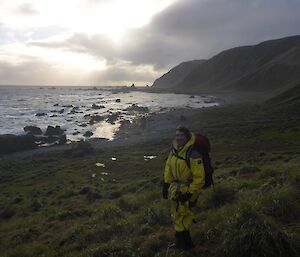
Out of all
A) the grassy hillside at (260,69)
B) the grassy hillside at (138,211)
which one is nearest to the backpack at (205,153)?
the grassy hillside at (138,211)

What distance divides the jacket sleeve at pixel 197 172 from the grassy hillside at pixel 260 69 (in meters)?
122

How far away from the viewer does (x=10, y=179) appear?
94.3 ft

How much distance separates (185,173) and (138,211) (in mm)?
5922

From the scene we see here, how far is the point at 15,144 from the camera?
44.1 m

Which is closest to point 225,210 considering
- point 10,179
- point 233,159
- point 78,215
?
point 78,215

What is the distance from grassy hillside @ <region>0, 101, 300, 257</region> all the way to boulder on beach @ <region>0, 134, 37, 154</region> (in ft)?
36.7

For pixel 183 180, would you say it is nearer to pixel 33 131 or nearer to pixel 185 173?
pixel 185 173

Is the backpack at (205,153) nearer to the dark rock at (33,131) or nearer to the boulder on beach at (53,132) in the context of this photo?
the boulder on beach at (53,132)

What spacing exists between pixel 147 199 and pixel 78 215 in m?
2.49

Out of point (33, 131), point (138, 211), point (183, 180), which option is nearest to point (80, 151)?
point (33, 131)

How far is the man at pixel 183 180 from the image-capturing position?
652 cm

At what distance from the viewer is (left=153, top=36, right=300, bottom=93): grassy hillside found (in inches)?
5464

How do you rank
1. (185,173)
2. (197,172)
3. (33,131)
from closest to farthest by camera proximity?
(197,172)
(185,173)
(33,131)

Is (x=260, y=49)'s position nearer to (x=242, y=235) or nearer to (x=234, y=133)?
(x=234, y=133)
